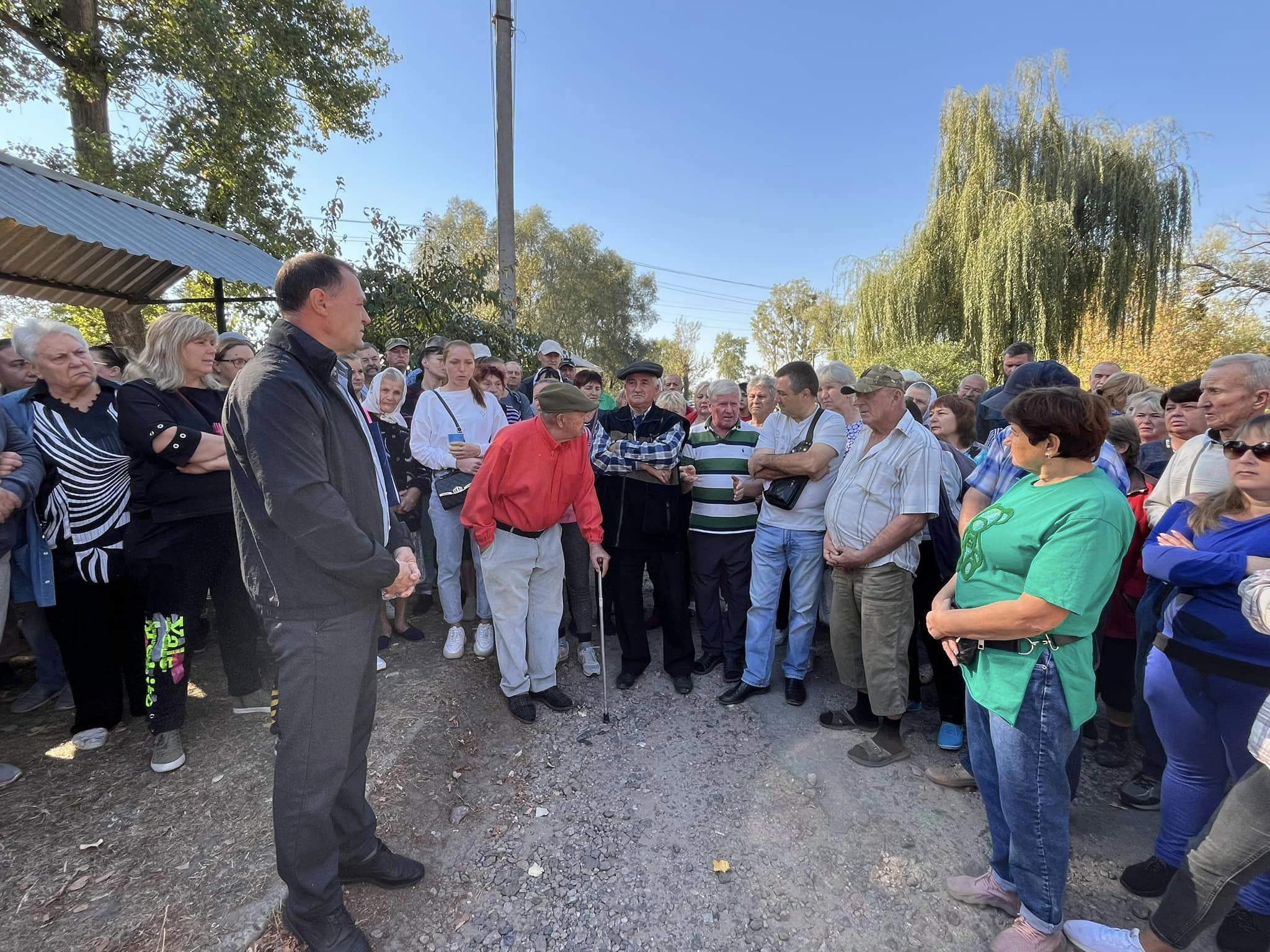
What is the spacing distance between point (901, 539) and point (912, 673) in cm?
116

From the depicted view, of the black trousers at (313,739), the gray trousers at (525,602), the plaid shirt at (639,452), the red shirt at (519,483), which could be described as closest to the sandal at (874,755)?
the gray trousers at (525,602)

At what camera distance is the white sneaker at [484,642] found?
13.9 feet

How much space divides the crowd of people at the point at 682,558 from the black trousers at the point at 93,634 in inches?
0.6

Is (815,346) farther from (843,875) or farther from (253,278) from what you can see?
(843,875)

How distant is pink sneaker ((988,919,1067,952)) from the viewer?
201cm

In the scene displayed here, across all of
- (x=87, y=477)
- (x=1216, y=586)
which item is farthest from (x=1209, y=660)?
(x=87, y=477)

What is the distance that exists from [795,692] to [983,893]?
1643 millimetres

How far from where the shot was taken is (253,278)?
5555 mm

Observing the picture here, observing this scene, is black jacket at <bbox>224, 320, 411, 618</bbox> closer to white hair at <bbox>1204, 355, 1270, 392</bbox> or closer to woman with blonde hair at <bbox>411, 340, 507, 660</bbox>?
woman with blonde hair at <bbox>411, 340, 507, 660</bbox>

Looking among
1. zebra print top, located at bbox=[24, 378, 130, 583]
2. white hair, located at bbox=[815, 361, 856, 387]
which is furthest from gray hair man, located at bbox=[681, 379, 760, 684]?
zebra print top, located at bbox=[24, 378, 130, 583]

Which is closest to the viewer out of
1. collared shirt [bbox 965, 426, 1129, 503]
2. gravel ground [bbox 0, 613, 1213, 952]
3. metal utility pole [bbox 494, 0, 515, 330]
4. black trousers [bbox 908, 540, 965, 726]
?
gravel ground [bbox 0, 613, 1213, 952]

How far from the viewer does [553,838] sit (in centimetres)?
273

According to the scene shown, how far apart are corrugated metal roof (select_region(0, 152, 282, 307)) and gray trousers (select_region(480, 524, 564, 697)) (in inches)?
144

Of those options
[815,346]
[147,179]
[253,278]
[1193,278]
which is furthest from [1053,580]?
[815,346]
